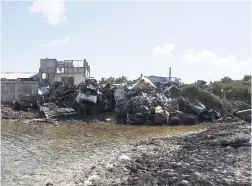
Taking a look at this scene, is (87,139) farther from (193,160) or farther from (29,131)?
(193,160)

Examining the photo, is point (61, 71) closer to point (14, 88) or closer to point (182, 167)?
point (14, 88)

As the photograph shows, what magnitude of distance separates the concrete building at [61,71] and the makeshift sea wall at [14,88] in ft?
10.4

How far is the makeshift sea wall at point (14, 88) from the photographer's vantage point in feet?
128

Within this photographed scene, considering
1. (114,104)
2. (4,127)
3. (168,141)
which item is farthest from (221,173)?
(114,104)

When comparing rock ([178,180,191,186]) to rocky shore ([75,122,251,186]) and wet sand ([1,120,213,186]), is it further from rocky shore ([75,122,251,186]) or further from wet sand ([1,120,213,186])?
wet sand ([1,120,213,186])

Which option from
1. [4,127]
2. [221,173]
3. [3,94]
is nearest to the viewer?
[221,173]

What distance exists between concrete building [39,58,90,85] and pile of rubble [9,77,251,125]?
9.58m

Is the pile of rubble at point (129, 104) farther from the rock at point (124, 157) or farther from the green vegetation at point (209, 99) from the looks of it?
the rock at point (124, 157)

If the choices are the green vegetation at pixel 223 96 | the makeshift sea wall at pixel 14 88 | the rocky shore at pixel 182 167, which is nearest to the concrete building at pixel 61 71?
the makeshift sea wall at pixel 14 88

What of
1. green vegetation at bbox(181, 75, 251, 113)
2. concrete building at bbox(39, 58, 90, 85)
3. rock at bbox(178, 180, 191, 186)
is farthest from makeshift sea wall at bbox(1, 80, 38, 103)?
rock at bbox(178, 180, 191, 186)

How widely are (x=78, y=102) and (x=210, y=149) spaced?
1740 cm

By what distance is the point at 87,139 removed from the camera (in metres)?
17.0

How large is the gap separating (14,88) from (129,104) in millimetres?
18027

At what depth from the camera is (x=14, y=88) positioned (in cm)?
3912
